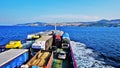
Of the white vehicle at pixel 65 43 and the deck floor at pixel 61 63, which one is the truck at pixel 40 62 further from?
the white vehicle at pixel 65 43

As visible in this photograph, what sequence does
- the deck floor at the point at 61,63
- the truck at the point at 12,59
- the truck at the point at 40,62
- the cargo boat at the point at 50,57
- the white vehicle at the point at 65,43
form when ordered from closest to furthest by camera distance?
the truck at the point at 40,62 → the truck at the point at 12,59 → the cargo boat at the point at 50,57 → the deck floor at the point at 61,63 → the white vehicle at the point at 65,43

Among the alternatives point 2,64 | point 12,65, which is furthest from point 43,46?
point 2,64

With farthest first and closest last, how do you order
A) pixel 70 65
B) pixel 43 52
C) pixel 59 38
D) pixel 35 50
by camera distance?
pixel 59 38
pixel 35 50
pixel 43 52
pixel 70 65

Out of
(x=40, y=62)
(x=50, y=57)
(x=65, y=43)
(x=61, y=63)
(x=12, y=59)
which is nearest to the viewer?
(x=12, y=59)

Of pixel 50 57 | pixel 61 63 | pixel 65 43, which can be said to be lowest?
pixel 61 63

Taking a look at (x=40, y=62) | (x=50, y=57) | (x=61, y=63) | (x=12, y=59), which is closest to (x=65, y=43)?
(x=61, y=63)

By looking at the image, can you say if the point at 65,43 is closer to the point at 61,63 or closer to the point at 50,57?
the point at 61,63

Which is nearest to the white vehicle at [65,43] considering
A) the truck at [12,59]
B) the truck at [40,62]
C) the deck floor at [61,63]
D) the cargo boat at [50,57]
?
the cargo boat at [50,57]

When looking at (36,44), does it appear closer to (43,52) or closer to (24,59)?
(43,52)

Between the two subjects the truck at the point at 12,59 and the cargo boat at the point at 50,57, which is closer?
the truck at the point at 12,59

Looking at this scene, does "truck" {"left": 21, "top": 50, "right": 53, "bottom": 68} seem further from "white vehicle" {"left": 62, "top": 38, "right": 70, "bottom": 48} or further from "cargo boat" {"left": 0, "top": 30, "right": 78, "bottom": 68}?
"white vehicle" {"left": 62, "top": 38, "right": 70, "bottom": 48}

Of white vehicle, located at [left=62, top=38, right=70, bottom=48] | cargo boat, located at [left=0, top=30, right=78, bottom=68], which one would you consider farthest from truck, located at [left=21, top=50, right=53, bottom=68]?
white vehicle, located at [left=62, top=38, right=70, bottom=48]

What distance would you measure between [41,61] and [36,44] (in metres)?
11.2

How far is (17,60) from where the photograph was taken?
29641 millimetres
